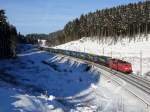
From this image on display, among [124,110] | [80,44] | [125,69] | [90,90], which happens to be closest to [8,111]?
[124,110]

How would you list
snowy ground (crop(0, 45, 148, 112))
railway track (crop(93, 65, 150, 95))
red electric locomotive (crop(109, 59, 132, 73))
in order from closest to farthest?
snowy ground (crop(0, 45, 148, 112)), railway track (crop(93, 65, 150, 95)), red electric locomotive (crop(109, 59, 132, 73))

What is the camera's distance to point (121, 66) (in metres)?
63.8

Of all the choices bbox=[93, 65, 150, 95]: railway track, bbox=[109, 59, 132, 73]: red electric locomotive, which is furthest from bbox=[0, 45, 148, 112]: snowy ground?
bbox=[109, 59, 132, 73]: red electric locomotive

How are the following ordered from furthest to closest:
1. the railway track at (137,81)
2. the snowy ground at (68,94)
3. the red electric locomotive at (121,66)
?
the red electric locomotive at (121,66) < the railway track at (137,81) < the snowy ground at (68,94)

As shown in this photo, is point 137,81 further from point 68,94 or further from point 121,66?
point 121,66

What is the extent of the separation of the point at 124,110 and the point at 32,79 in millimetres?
33185

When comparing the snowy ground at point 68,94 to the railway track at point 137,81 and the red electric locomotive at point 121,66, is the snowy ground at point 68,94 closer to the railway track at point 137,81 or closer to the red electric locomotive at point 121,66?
the railway track at point 137,81

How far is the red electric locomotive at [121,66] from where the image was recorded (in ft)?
203

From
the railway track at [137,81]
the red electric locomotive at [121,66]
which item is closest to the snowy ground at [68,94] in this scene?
the railway track at [137,81]

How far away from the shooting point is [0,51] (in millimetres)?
115000

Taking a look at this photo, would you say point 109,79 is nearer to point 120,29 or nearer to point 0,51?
point 0,51

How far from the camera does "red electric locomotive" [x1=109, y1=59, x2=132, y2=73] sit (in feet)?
203

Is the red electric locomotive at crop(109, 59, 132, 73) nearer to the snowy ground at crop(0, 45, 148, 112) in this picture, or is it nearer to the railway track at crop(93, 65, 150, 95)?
the railway track at crop(93, 65, 150, 95)

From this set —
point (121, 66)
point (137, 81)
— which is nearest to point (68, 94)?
point (137, 81)
